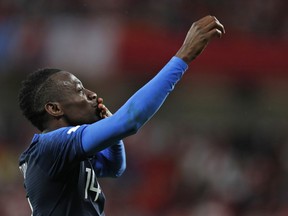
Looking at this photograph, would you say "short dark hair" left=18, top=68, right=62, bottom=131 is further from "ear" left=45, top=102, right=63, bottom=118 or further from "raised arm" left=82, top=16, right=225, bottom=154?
"raised arm" left=82, top=16, right=225, bottom=154

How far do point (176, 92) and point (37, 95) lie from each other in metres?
9.10

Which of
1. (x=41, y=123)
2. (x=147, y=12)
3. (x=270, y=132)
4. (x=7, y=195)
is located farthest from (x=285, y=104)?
(x=41, y=123)

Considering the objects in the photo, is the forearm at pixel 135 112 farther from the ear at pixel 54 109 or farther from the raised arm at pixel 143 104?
the ear at pixel 54 109

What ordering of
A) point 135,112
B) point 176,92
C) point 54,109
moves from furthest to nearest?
point 176,92 < point 54,109 < point 135,112

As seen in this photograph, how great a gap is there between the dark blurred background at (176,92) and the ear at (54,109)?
547 centimetres

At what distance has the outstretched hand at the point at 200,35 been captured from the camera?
10.00ft

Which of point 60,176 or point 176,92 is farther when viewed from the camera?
point 176,92

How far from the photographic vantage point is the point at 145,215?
916cm

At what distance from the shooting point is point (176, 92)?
1240cm

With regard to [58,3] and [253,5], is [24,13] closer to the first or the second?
[58,3]

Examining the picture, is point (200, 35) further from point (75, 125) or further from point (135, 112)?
point (75, 125)

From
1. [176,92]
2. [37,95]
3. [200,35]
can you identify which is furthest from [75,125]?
[176,92]

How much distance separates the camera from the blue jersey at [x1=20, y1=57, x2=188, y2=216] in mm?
3016

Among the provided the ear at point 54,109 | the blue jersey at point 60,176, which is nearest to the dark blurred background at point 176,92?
the blue jersey at point 60,176
